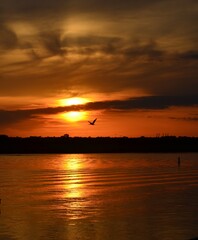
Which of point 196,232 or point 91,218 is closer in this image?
point 196,232

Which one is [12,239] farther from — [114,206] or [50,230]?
[114,206]

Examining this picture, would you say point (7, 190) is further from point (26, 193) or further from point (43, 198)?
point (43, 198)

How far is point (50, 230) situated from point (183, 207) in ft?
46.7

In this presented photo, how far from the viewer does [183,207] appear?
42.5m

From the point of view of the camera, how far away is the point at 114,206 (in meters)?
44.1

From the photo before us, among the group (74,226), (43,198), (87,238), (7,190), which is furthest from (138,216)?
(7,190)

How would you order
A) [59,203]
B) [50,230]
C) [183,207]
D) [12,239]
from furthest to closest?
[59,203]
[183,207]
[50,230]
[12,239]

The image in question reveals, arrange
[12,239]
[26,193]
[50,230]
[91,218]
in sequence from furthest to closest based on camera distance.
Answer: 1. [26,193]
2. [91,218]
3. [50,230]
4. [12,239]

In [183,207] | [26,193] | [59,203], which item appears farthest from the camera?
[26,193]

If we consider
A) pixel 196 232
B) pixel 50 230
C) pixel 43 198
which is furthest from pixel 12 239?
pixel 43 198

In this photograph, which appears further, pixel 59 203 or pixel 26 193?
pixel 26 193

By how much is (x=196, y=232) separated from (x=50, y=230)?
30.4 feet

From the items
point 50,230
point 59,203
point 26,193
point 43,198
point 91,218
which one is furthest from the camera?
point 26,193

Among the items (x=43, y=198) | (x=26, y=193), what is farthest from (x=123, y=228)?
(x=26, y=193)
